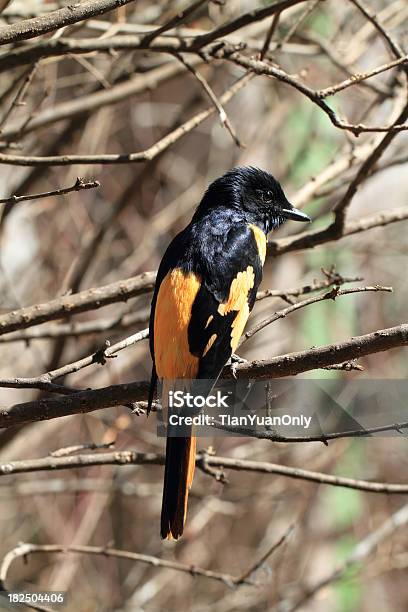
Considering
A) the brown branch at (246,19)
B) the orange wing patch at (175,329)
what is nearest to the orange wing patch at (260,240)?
the orange wing patch at (175,329)

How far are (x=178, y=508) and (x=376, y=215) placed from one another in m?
→ 1.99

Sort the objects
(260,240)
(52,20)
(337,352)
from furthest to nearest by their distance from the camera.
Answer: (260,240), (52,20), (337,352)

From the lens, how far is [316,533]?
7.46 m

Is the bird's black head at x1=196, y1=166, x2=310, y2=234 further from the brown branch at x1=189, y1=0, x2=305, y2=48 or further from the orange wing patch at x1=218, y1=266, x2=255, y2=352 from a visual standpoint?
the brown branch at x1=189, y1=0, x2=305, y2=48

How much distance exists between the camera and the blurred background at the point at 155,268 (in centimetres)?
541

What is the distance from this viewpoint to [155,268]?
24.7ft

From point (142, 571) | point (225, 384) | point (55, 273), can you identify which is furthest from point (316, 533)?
point (225, 384)

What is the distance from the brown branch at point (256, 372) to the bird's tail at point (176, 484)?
340 millimetres

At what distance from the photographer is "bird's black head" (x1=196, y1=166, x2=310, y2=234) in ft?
14.2

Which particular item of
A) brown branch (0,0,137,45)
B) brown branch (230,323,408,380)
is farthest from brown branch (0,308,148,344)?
A: brown branch (0,0,137,45)

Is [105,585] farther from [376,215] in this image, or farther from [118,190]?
[376,215]

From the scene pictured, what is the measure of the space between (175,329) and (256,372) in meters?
0.51

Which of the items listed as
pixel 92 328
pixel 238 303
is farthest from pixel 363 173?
pixel 92 328

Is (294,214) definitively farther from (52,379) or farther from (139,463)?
(52,379)
